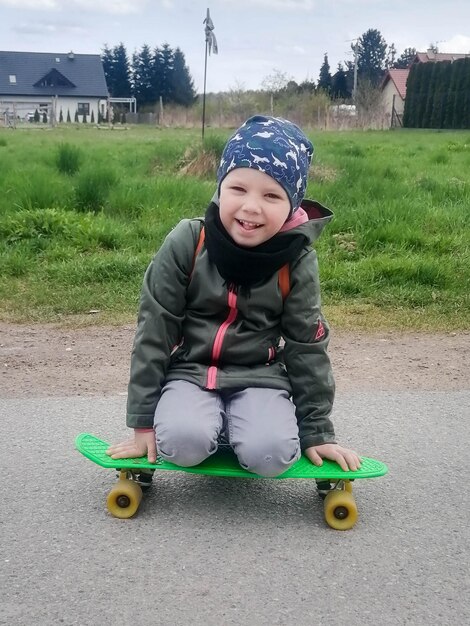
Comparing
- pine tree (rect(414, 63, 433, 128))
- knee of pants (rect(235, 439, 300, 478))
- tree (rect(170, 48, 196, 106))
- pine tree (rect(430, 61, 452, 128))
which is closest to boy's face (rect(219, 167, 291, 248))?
knee of pants (rect(235, 439, 300, 478))

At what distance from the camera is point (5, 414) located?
3.39 metres

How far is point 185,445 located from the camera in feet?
8.11

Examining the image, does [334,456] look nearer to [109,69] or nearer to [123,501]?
[123,501]

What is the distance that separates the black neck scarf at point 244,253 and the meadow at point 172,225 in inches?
91.3

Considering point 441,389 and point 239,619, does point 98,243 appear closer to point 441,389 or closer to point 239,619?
point 441,389

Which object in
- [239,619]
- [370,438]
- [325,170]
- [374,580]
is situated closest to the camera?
[239,619]

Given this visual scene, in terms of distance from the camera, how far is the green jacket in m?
2.59

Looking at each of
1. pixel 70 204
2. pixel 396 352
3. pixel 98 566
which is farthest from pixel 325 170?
pixel 98 566

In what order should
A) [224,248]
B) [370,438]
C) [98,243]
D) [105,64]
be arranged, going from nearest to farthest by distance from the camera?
[224,248] → [370,438] → [98,243] → [105,64]

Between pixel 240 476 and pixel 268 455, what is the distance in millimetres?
151

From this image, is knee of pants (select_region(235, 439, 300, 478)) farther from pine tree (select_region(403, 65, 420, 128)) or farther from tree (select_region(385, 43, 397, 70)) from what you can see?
tree (select_region(385, 43, 397, 70))

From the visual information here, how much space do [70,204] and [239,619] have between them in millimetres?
5825

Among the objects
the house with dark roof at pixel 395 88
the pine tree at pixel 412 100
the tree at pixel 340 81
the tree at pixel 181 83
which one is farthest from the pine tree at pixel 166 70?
the pine tree at pixel 412 100

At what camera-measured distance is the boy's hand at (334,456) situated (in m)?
2.57
